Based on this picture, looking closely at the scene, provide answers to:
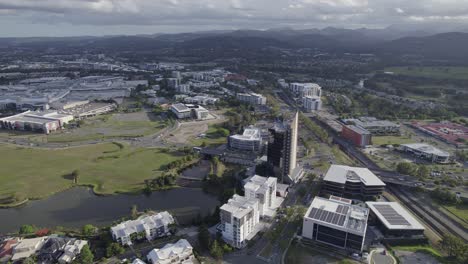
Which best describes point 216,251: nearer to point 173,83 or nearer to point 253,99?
point 253,99

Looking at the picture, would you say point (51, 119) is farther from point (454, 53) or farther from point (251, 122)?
point (454, 53)

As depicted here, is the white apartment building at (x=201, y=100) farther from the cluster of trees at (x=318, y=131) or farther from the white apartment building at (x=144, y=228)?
the white apartment building at (x=144, y=228)

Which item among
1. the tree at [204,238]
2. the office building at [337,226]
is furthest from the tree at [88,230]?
the office building at [337,226]

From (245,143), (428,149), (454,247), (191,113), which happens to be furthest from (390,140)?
(191,113)

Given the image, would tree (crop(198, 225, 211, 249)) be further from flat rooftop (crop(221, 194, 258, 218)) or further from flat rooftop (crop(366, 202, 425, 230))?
flat rooftop (crop(366, 202, 425, 230))

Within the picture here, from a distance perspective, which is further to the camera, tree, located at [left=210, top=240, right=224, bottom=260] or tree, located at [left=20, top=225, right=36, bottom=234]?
tree, located at [left=20, top=225, right=36, bottom=234]

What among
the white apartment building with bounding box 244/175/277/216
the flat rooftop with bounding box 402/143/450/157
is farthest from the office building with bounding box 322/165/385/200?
the flat rooftop with bounding box 402/143/450/157
